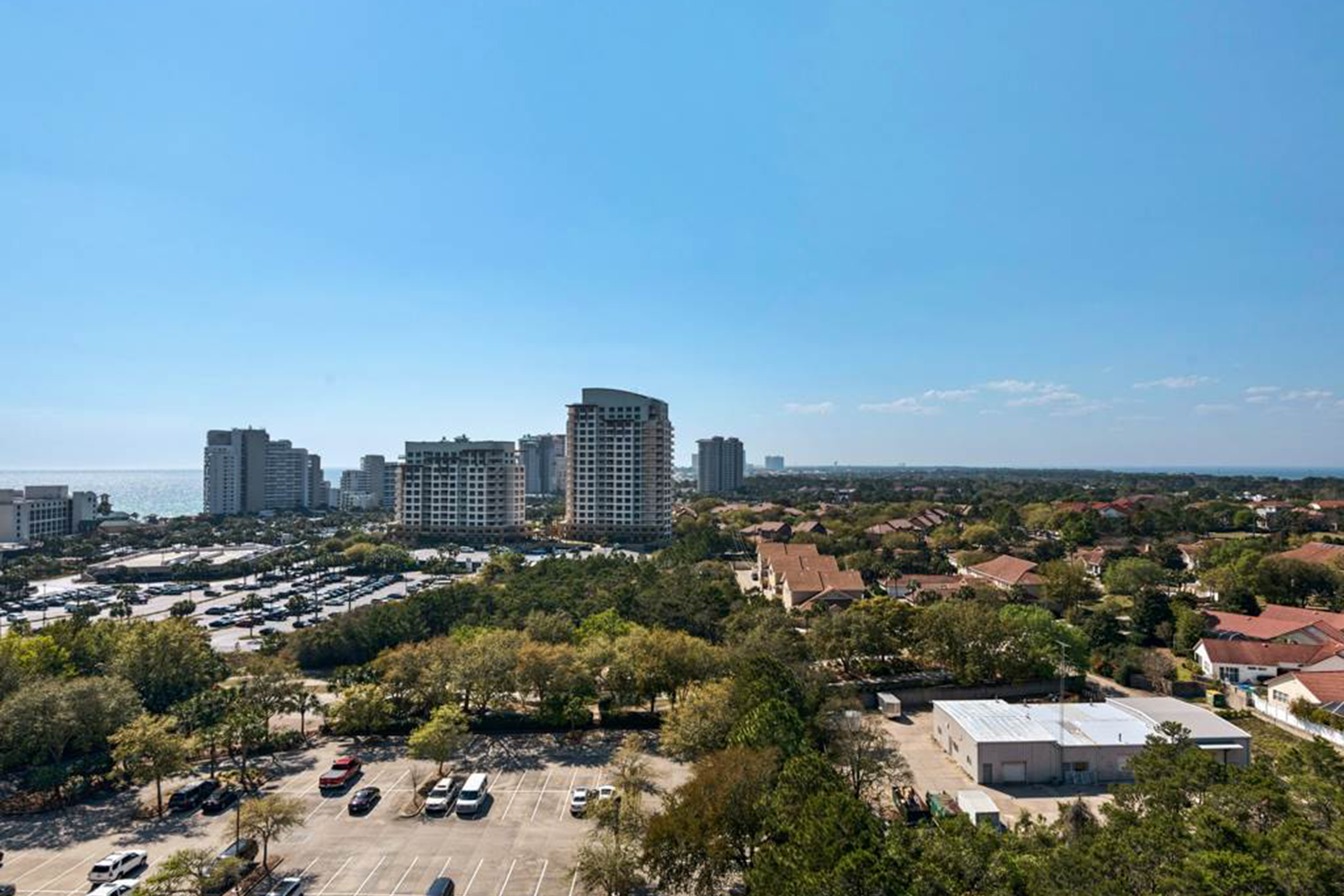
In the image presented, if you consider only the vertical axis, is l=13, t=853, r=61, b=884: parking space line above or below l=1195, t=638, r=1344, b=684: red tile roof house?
below

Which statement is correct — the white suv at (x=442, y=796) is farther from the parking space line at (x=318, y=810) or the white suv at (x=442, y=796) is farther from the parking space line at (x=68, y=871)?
the parking space line at (x=68, y=871)

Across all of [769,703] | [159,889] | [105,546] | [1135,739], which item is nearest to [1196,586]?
[1135,739]

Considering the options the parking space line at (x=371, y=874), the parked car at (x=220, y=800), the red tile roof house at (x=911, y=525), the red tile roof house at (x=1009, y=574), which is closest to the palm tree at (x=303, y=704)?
the parked car at (x=220, y=800)

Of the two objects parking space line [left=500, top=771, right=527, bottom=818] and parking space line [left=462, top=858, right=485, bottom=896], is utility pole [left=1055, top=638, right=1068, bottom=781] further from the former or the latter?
parking space line [left=462, top=858, right=485, bottom=896]

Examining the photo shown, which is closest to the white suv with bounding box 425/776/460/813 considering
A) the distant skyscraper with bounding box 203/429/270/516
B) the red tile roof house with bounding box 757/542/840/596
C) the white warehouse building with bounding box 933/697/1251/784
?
the white warehouse building with bounding box 933/697/1251/784

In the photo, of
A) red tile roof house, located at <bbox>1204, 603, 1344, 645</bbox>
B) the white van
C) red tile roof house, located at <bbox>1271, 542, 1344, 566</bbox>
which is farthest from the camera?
red tile roof house, located at <bbox>1271, 542, 1344, 566</bbox>

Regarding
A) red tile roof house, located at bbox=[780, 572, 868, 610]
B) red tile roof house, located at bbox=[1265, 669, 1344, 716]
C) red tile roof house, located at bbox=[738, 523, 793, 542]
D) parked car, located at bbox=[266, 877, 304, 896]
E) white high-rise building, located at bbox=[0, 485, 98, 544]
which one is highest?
white high-rise building, located at bbox=[0, 485, 98, 544]

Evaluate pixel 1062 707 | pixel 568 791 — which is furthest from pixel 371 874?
pixel 1062 707
